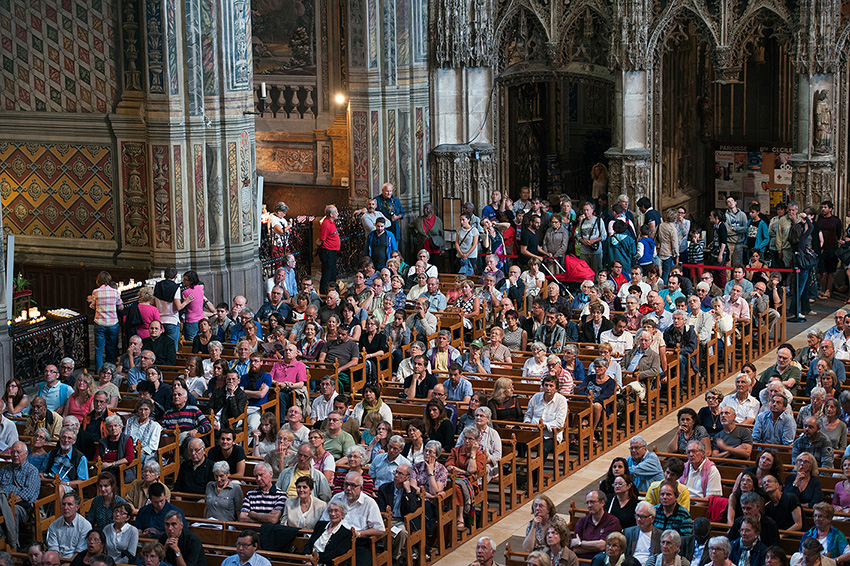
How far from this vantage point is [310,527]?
12703mm

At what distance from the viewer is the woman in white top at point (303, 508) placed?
12.7 metres

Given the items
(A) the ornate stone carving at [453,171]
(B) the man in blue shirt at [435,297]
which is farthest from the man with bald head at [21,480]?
(A) the ornate stone carving at [453,171]

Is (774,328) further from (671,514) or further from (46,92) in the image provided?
(46,92)

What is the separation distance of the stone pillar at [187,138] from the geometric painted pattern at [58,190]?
477 mm

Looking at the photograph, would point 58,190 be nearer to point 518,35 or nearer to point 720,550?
point 518,35

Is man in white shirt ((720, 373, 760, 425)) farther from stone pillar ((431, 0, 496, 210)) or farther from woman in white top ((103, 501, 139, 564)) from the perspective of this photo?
stone pillar ((431, 0, 496, 210))

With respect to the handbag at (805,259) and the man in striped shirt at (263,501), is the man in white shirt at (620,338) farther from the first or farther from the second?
the man in striped shirt at (263,501)

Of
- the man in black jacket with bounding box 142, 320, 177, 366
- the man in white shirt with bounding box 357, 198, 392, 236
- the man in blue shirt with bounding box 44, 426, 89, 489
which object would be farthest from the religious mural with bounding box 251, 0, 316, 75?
the man in blue shirt with bounding box 44, 426, 89, 489

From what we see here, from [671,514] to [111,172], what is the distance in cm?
1303

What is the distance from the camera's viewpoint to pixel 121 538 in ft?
40.5

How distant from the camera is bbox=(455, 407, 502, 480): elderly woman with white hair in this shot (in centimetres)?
1440

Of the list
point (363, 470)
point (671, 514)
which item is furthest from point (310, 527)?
point (671, 514)

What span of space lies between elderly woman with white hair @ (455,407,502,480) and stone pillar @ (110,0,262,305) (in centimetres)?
848

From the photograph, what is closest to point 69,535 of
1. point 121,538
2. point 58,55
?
point 121,538
